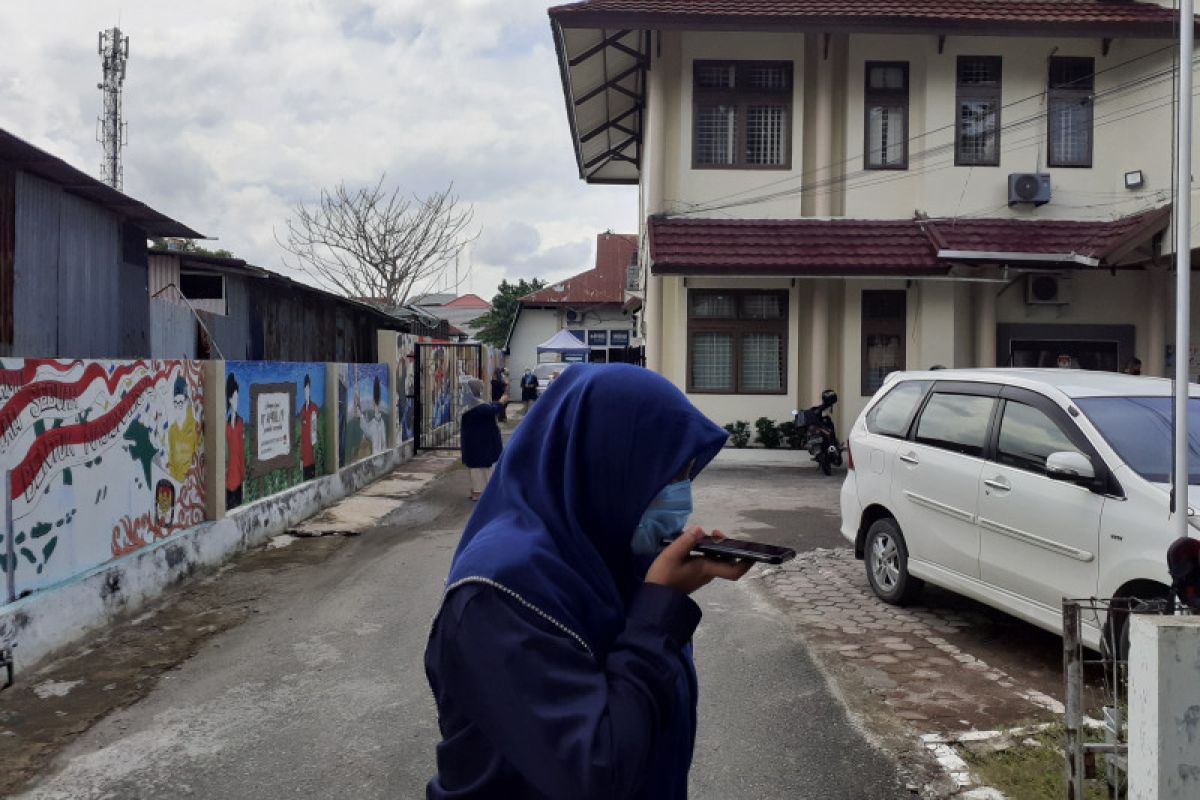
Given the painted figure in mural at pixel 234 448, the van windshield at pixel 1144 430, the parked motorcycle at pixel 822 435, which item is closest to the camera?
the van windshield at pixel 1144 430

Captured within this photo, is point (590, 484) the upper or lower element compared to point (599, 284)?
lower

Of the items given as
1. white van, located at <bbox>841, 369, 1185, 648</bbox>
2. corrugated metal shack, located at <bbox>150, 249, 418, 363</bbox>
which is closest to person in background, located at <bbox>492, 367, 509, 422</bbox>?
corrugated metal shack, located at <bbox>150, 249, 418, 363</bbox>

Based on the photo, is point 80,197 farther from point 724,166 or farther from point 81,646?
point 724,166

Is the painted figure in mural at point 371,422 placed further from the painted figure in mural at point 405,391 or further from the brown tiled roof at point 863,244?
the brown tiled roof at point 863,244

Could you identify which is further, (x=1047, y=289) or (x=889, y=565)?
(x=1047, y=289)

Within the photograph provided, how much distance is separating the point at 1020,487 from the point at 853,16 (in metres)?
12.7

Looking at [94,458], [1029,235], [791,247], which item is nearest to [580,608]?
[94,458]

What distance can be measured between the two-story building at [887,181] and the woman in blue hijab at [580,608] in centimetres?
1535

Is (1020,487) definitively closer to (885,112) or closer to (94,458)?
(94,458)

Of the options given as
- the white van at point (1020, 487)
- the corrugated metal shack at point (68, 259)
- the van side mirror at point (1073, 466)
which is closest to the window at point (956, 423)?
the white van at point (1020, 487)

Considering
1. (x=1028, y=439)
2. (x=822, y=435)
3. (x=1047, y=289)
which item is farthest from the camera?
(x=1047, y=289)

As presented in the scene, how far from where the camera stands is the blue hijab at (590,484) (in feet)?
5.59

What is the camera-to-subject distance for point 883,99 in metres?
17.7

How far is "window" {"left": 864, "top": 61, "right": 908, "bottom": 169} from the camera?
17656 millimetres
